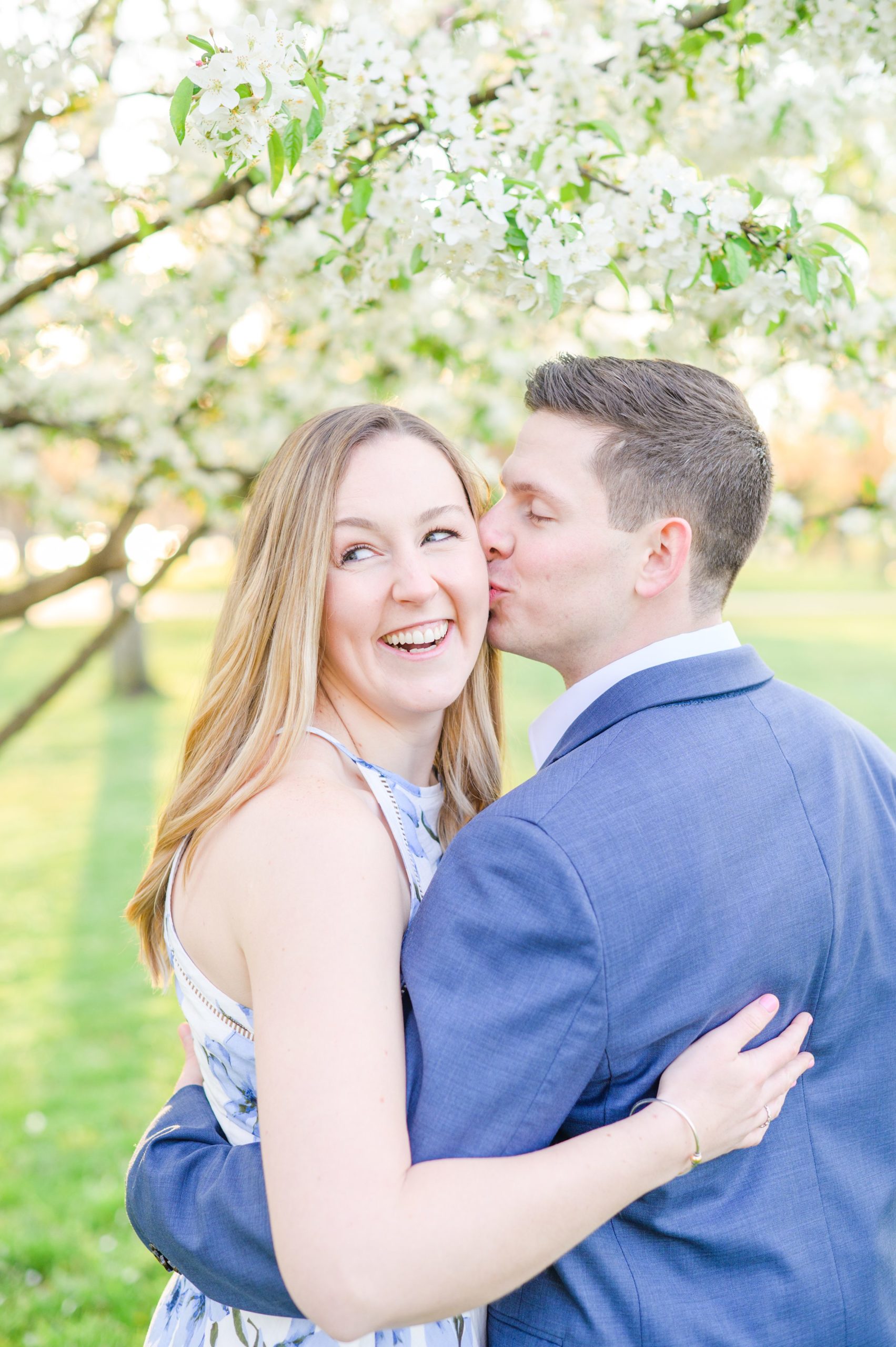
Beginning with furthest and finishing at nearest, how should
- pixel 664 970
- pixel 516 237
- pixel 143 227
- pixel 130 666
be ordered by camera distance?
pixel 130 666 < pixel 143 227 < pixel 516 237 < pixel 664 970

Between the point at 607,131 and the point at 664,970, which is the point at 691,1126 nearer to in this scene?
the point at 664,970

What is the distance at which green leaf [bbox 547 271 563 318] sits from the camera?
205cm

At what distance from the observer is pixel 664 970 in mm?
1614

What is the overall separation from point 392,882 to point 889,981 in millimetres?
883

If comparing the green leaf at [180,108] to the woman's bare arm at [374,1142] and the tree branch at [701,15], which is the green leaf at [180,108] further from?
the tree branch at [701,15]

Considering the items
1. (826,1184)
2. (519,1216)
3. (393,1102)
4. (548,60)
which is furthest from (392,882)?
(548,60)

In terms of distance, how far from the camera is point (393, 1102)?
1.50m

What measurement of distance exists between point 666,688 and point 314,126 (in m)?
1.11

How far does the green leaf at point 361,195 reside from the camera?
2.23m

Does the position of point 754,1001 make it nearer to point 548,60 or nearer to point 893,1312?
point 893,1312

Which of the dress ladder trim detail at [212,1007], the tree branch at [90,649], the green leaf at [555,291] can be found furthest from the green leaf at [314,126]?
the tree branch at [90,649]

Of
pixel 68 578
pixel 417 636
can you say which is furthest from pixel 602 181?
pixel 68 578

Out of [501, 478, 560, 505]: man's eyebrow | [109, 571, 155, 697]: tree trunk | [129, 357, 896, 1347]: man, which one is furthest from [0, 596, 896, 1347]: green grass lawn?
[129, 357, 896, 1347]: man

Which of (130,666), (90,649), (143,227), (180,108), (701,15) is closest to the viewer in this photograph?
(180,108)
